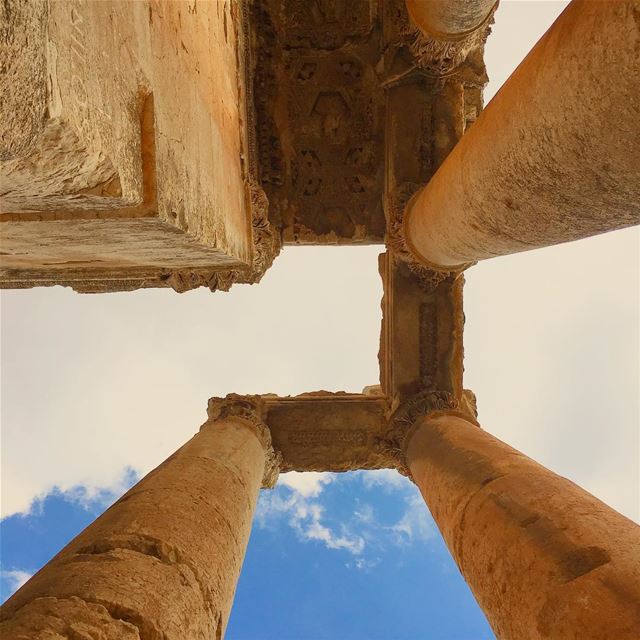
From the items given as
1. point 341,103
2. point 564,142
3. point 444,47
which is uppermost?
point 444,47

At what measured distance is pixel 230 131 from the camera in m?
6.91

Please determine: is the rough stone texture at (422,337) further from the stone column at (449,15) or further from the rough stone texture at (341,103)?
the stone column at (449,15)

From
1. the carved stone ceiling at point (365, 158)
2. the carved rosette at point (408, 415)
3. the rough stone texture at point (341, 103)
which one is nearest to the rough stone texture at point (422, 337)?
the carved stone ceiling at point (365, 158)

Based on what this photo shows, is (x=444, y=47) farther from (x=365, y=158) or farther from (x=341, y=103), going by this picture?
(x=365, y=158)

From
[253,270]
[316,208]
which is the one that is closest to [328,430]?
[253,270]

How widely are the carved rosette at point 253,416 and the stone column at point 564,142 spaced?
468 cm

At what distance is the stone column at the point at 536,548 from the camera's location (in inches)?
130

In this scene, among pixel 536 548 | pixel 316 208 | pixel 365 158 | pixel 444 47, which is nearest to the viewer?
pixel 536 548

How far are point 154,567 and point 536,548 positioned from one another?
2.61 metres

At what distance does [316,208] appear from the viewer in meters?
9.83

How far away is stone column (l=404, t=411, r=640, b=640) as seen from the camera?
329cm

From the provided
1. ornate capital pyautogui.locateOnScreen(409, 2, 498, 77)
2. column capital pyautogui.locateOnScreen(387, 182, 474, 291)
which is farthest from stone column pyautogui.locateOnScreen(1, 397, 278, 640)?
ornate capital pyautogui.locateOnScreen(409, 2, 498, 77)

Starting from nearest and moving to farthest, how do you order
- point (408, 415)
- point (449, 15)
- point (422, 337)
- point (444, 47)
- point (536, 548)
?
point (536, 548) → point (449, 15) → point (444, 47) → point (408, 415) → point (422, 337)

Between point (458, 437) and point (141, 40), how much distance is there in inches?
222
